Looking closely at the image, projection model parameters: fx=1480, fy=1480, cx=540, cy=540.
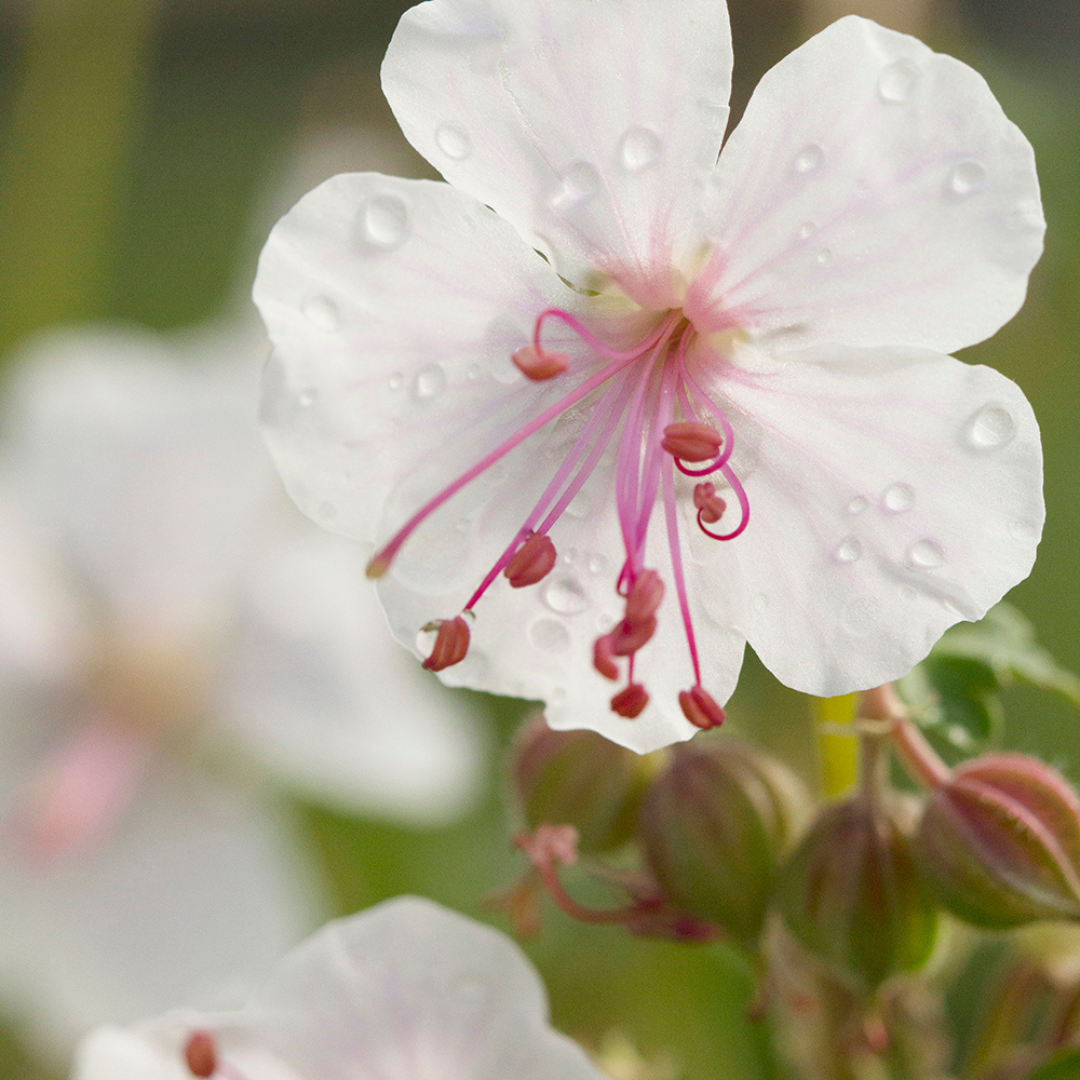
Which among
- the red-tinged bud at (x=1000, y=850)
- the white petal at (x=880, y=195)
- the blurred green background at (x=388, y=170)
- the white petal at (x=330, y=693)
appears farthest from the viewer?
the white petal at (x=330, y=693)

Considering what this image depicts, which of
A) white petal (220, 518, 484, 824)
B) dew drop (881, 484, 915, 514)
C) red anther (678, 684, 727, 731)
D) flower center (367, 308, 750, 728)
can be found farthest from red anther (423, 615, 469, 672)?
white petal (220, 518, 484, 824)

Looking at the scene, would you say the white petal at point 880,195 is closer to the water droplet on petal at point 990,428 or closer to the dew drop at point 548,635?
the water droplet on petal at point 990,428

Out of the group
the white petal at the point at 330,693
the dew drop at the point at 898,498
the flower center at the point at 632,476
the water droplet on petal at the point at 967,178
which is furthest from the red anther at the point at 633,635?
the white petal at the point at 330,693

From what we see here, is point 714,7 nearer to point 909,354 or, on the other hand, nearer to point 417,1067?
point 909,354

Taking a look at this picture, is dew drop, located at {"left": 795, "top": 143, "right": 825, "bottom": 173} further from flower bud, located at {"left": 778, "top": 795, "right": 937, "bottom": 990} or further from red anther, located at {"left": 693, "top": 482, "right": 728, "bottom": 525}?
flower bud, located at {"left": 778, "top": 795, "right": 937, "bottom": 990}

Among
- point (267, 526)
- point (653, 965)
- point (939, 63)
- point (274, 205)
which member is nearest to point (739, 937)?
point (939, 63)
